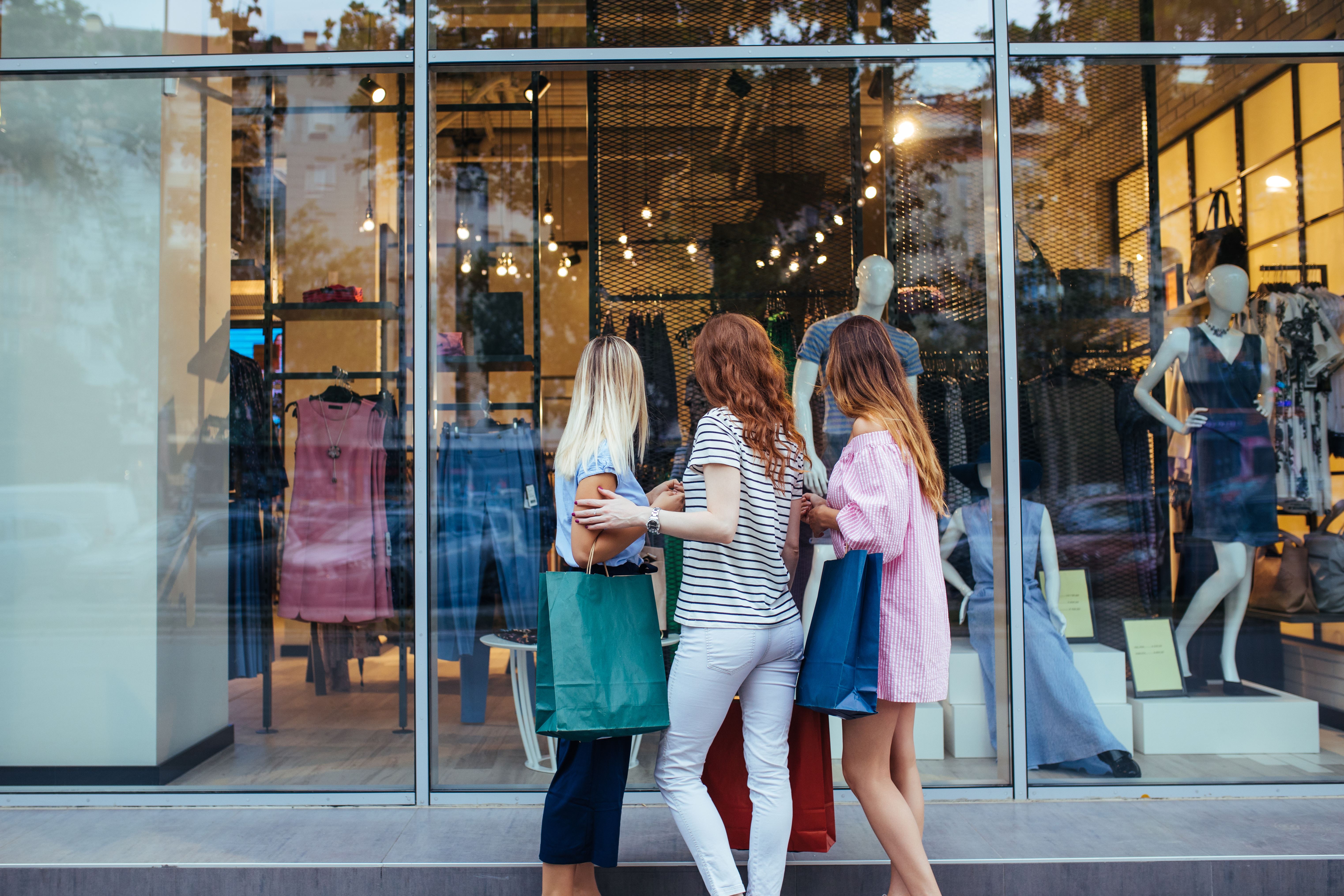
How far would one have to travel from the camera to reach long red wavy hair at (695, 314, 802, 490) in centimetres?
202

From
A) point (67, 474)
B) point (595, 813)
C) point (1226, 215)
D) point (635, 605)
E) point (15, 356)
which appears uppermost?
point (1226, 215)

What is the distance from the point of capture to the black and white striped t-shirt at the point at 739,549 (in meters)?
1.99

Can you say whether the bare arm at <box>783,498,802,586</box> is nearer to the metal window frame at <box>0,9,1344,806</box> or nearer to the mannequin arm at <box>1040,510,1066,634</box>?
the metal window frame at <box>0,9,1344,806</box>

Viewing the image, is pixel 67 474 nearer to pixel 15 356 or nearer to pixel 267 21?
pixel 15 356

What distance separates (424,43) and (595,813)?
2553mm

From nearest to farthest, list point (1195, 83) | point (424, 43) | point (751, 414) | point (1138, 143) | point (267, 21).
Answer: point (751, 414) < point (424, 43) < point (267, 21) < point (1195, 83) < point (1138, 143)

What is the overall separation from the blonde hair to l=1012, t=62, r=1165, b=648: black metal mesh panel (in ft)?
7.22

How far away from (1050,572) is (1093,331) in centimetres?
130

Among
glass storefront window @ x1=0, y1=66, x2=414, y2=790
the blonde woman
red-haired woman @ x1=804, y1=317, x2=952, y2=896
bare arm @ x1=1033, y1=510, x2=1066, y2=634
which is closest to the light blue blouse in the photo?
the blonde woman

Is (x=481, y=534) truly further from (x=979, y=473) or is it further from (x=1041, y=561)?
(x=1041, y=561)

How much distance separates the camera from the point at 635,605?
2.03m

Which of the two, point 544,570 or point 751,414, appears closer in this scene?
point 751,414

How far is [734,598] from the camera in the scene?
2.00 m

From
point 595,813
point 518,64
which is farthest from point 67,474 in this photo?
point 595,813
